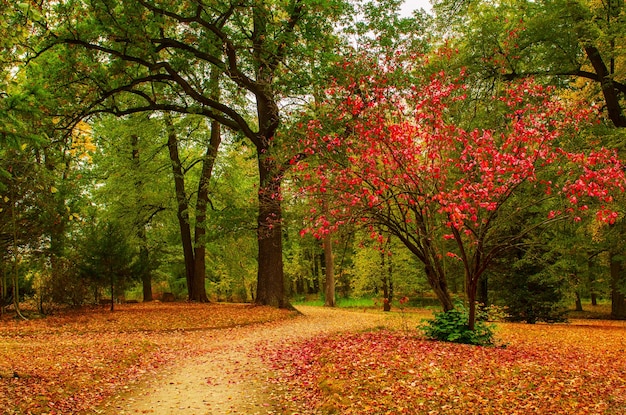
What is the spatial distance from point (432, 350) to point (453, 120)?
4.56m

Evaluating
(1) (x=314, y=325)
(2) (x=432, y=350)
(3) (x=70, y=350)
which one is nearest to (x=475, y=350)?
(2) (x=432, y=350)

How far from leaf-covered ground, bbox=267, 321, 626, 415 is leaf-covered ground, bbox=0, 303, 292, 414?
8.01ft

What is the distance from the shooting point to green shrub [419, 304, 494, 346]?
337 inches

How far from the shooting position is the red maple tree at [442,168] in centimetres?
721

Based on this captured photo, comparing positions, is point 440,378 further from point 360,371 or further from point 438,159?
point 438,159

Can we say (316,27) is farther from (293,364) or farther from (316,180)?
(293,364)

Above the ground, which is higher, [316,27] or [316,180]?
[316,27]

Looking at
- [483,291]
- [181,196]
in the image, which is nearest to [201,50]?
[181,196]

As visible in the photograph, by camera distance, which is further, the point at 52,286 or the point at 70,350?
the point at 52,286

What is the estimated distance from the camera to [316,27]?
1349 cm

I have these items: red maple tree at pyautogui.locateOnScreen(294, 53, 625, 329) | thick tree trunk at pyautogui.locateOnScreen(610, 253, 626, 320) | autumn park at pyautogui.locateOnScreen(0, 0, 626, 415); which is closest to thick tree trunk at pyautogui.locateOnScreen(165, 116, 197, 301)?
autumn park at pyautogui.locateOnScreen(0, 0, 626, 415)

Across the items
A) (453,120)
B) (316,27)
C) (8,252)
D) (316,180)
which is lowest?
(8,252)

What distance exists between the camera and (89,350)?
8.43 metres

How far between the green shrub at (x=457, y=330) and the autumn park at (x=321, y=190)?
0.04 meters
